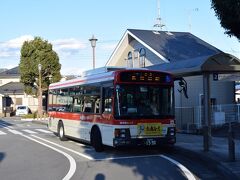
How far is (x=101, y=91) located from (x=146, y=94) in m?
1.65

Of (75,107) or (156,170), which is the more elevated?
(75,107)

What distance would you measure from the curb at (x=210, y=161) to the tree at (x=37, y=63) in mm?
36821

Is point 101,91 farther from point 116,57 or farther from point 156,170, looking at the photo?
point 116,57

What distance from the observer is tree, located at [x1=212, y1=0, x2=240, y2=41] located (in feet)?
32.2

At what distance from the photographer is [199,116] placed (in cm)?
2456

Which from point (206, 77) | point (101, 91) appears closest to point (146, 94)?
point (101, 91)

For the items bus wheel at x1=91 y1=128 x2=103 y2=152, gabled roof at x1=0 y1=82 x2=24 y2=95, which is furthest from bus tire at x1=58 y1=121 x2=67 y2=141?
gabled roof at x1=0 y1=82 x2=24 y2=95

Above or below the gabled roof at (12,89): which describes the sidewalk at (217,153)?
below

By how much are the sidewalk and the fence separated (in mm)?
4643

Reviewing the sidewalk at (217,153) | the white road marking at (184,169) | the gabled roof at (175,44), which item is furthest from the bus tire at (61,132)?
the gabled roof at (175,44)

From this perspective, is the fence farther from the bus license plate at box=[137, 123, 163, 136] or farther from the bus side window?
the bus side window

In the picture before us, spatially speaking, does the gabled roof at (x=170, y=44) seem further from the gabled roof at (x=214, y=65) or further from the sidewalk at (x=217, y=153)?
the sidewalk at (x=217, y=153)

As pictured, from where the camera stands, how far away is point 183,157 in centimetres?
1486

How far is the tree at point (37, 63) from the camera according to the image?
51.4 m
